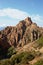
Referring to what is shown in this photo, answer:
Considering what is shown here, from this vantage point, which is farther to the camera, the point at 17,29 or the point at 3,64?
the point at 17,29

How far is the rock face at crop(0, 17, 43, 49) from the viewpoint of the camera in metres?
127

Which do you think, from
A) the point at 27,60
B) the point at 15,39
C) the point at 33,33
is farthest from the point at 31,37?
the point at 27,60

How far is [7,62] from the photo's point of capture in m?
40.2

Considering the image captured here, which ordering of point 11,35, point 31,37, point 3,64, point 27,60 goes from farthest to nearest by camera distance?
point 11,35 < point 31,37 < point 27,60 < point 3,64

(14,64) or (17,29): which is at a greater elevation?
(17,29)

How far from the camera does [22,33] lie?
134375mm

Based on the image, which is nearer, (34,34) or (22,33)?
(34,34)

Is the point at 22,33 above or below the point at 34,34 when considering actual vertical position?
above

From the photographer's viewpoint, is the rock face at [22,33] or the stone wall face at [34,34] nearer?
the stone wall face at [34,34]

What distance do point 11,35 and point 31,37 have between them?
640 inches

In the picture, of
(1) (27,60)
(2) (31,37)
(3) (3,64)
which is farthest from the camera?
(2) (31,37)

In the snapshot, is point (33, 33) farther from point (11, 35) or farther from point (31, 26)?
point (11, 35)

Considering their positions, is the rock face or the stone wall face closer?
the stone wall face

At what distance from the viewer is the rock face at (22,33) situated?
127 meters
